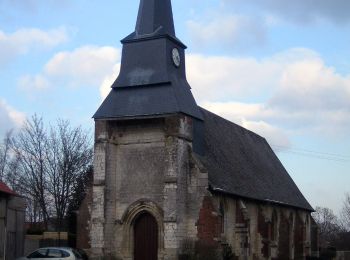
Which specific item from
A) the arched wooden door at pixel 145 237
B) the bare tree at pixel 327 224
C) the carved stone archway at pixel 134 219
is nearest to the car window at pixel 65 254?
the carved stone archway at pixel 134 219

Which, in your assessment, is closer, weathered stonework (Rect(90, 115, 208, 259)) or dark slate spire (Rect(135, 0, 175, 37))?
weathered stonework (Rect(90, 115, 208, 259))

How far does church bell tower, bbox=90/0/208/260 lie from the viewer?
30.0 metres

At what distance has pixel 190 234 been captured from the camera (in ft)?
98.0

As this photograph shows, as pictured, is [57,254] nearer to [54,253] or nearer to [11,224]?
[54,253]

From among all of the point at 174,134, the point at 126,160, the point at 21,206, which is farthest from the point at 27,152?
the point at 174,134

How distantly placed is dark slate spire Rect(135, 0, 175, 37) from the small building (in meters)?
10.9

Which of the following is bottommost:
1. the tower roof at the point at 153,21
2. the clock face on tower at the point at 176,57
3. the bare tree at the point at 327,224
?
the bare tree at the point at 327,224

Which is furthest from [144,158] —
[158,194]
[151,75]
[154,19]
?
[154,19]

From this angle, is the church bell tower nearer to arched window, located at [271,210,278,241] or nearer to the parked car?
the parked car

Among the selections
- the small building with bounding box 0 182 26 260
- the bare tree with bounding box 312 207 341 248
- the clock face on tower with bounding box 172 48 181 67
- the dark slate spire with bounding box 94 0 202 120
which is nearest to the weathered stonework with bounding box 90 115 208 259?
the dark slate spire with bounding box 94 0 202 120

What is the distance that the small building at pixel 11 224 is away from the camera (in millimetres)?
30453

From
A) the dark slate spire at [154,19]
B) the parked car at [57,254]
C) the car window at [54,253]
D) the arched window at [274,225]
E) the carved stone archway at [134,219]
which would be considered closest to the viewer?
the parked car at [57,254]

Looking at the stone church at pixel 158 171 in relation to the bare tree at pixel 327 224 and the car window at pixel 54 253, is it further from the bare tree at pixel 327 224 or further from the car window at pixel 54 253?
the bare tree at pixel 327 224

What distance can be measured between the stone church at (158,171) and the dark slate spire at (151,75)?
0.05 m
